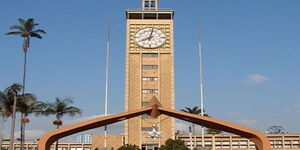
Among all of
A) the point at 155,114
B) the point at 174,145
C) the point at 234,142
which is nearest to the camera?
the point at 155,114

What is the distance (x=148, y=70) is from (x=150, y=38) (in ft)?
22.0

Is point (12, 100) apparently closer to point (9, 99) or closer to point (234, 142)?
point (9, 99)

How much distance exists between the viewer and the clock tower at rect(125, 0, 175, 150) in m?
90.4

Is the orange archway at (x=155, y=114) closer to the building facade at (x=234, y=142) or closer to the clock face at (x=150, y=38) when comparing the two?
the building facade at (x=234, y=142)

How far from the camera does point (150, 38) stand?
308ft

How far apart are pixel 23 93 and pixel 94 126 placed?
30.9 meters

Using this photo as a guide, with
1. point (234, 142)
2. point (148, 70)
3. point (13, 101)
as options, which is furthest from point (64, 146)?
point (13, 101)

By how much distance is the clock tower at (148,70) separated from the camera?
9038 cm

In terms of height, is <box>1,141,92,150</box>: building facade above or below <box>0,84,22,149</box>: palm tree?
below

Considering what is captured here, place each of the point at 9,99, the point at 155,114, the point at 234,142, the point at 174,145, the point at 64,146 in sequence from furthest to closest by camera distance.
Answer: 1. the point at 64,146
2. the point at 234,142
3. the point at 174,145
4. the point at 9,99
5. the point at 155,114

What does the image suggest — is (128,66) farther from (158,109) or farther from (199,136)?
(158,109)

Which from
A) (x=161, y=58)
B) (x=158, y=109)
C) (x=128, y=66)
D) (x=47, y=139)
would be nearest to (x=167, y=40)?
(x=161, y=58)

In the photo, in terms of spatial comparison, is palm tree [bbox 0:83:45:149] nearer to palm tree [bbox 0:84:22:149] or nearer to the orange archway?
palm tree [bbox 0:84:22:149]

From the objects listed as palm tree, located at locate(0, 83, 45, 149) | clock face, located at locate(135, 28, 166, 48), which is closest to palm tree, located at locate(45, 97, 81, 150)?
palm tree, located at locate(0, 83, 45, 149)
